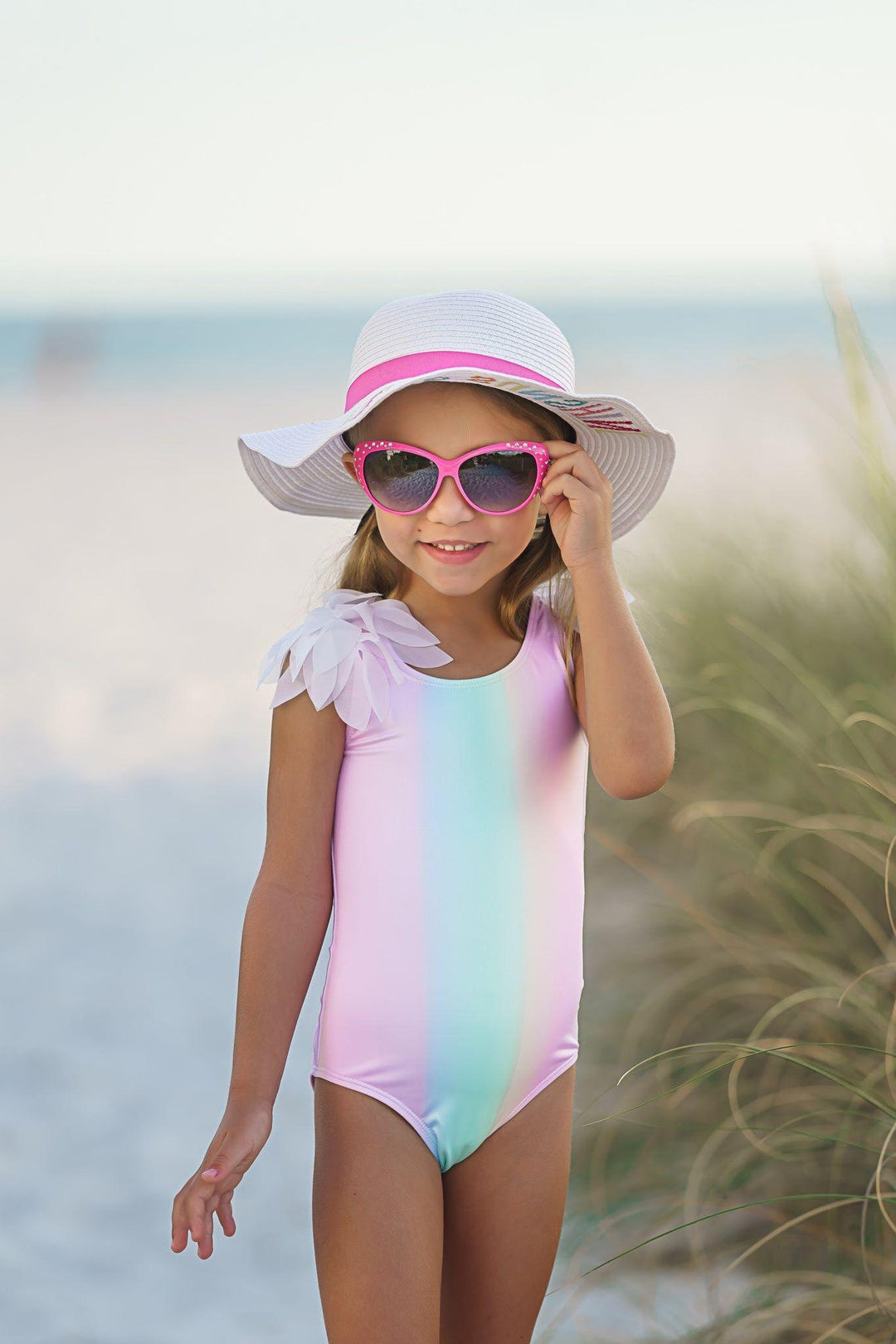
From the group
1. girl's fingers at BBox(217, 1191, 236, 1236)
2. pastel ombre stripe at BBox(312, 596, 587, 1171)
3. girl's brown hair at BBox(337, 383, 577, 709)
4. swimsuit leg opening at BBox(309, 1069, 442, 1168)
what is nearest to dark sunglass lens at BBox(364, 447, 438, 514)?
girl's brown hair at BBox(337, 383, 577, 709)

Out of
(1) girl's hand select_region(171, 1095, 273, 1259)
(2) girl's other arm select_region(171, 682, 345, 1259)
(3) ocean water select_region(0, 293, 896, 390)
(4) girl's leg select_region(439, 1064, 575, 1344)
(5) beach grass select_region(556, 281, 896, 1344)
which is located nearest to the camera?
(1) girl's hand select_region(171, 1095, 273, 1259)

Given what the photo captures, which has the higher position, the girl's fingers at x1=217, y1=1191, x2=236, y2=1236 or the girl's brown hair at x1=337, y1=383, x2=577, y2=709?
the girl's brown hair at x1=337, y1=383, x2=577, y2=709

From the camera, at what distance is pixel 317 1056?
1697mm

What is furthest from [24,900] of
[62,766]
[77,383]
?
[77,383]

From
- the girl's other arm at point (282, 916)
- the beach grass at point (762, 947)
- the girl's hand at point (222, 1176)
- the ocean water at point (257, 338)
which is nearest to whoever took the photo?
the girl's hand at point (222, 1176)

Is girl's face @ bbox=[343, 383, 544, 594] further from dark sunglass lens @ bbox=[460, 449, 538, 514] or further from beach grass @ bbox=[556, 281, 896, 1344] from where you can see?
beach grass @ bbox=[556, 281, 896, 1344]

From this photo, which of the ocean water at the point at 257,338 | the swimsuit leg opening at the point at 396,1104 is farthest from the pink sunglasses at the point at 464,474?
the ocean water at the point at 257,338

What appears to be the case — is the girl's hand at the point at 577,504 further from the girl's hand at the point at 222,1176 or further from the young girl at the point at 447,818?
the girl's hand at the point at 222,1176

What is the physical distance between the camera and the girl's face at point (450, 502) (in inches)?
64.9

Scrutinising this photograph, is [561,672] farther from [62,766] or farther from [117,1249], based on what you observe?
[62,766]

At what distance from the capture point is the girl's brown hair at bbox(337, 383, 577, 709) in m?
1.83

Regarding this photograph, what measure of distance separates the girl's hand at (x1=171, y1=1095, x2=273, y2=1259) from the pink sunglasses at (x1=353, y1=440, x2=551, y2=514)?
69cm

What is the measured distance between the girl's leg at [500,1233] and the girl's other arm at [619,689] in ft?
1.42

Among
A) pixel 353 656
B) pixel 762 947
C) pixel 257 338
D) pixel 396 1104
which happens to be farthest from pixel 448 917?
pixel 257 338
